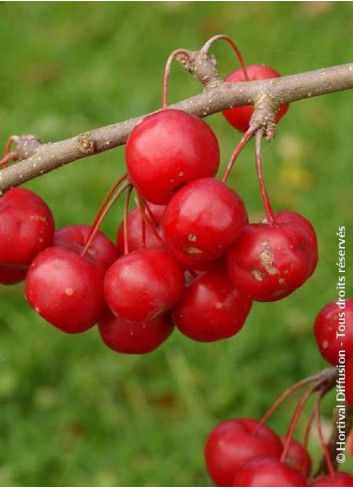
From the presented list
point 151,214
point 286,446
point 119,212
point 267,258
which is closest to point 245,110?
point 151,214

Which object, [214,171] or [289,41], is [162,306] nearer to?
[214,171]

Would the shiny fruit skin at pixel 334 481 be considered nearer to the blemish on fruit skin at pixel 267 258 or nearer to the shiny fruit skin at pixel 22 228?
the blemish on fruit skin at pixel 267 258

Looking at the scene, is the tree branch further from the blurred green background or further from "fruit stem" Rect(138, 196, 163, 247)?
the blurred green background

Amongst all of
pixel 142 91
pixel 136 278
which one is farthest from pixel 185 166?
pixel 142 91

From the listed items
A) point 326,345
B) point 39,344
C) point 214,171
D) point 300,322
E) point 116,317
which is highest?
point 214,171

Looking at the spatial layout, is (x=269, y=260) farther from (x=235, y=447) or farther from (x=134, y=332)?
(x=235, y=447)
